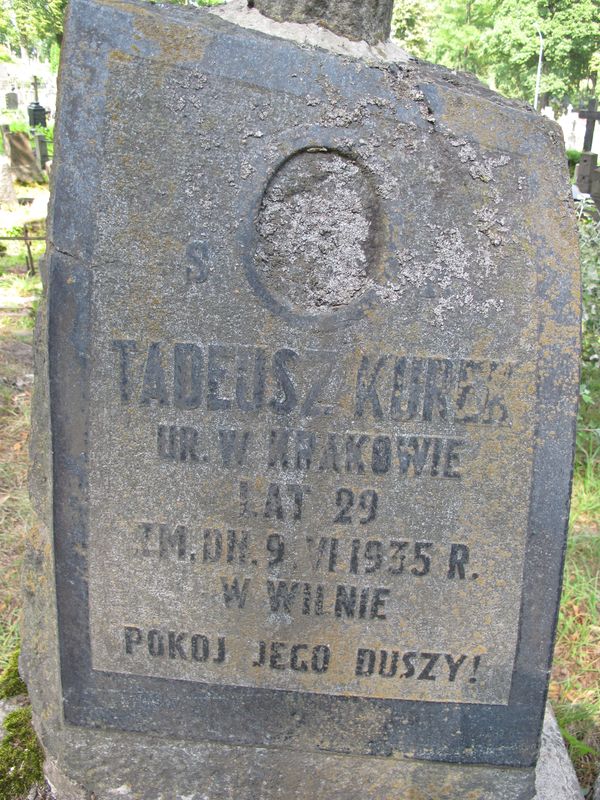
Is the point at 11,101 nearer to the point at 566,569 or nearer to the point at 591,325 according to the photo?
the point at 591,325

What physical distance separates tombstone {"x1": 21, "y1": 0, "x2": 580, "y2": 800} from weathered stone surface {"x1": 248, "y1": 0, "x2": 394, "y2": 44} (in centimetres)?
2

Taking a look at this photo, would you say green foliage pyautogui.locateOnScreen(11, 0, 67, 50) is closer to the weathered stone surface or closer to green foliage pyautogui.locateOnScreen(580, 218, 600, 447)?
green foliage pyautogui.locateOnScreen(580, 218, 600, 447)

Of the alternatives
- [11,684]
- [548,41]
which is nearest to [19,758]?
[11,684]

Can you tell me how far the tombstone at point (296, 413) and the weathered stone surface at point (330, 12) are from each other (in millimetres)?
24

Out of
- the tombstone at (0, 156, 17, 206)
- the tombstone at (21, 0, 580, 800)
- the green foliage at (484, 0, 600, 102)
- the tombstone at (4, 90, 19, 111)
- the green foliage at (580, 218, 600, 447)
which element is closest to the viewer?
the tombstone at (21, 0, 580, 800)

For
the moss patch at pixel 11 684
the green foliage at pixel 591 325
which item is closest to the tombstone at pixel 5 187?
the green foliage at pixel 591 325

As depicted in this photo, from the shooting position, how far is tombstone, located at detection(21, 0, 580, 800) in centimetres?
123

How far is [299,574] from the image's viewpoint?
1.42m

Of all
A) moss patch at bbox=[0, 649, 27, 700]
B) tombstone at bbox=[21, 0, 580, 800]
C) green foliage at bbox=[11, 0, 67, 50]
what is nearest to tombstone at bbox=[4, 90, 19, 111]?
green foliage at bbox=[11, 0, 67, 50]

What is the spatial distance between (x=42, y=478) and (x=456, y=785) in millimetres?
1086

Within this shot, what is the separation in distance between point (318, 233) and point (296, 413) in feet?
1.08

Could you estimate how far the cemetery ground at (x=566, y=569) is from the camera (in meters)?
1.80

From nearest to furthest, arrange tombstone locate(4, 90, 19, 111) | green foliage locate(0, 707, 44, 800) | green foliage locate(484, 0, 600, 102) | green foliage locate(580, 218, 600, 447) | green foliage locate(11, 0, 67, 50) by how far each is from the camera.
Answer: green foliage locate(0, 707, 44, 800), green foliage locate(580, 218, 600, 447), green foliage locate(11, 0, 67, 50), tombstone locate(4, 90, 19, 111), green foliage locate(484, 0, 600, 102)

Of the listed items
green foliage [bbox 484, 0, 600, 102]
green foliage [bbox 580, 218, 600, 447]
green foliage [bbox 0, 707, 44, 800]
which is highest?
green foliage [bbox 484, 0, 600, 102]
